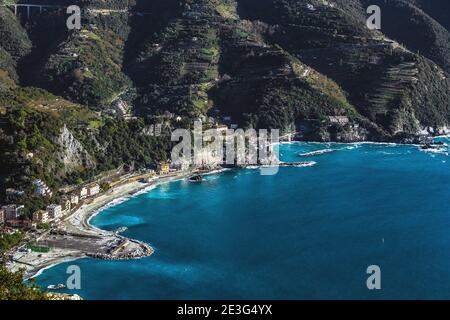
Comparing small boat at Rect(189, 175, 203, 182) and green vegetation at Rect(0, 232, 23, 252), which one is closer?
Result: green vegetation at Rect(0, 232, 23, 252)

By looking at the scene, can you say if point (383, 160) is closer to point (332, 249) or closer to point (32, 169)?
point (332, 249)

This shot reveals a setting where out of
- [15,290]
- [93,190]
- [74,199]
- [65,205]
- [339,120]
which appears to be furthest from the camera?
[339,120]

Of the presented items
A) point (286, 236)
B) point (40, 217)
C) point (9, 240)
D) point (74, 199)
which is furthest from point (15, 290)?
point (74, 199)

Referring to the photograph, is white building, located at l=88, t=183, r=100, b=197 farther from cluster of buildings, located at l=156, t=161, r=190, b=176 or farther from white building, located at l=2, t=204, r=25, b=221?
cluster of buildings, located at l=156, t=161, r=190, b=176

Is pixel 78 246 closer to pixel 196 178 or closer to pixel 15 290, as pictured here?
pixel 15 290

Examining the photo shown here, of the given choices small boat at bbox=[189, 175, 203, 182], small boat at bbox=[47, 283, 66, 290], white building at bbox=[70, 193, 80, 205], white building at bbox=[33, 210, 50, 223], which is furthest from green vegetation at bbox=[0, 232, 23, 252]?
small boat at bbox=[189, 175, 203, 182]

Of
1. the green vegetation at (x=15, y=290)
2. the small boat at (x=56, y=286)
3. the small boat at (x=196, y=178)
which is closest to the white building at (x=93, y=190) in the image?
the small boat at (x=196, y=178)

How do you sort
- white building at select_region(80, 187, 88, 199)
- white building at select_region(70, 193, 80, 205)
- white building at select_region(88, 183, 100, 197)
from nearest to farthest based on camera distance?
1. white building at select_region(70, 193, 80, 205)
2. white building at select_region(80, 187, 88, 199)
3. white building at select_region(88, 183, 100, 197)
